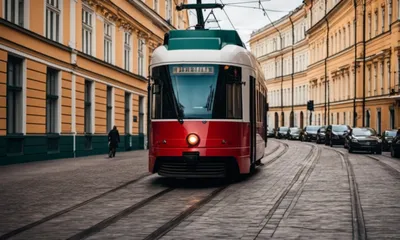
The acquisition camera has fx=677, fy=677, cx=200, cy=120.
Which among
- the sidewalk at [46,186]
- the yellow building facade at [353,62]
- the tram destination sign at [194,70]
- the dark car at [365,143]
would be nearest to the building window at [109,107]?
the sidewalk at [46,186]

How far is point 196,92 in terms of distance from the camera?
47.9 ft

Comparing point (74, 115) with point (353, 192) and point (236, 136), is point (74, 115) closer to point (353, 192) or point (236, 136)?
point (236, 136)

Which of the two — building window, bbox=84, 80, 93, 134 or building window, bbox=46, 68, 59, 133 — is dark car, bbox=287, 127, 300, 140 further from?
building window, bbox=46, 68, 59, 133

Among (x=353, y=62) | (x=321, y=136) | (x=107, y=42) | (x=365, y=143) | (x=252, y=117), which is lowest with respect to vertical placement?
(x=365, y=143)

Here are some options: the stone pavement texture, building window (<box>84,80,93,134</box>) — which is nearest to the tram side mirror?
the stone pavement texture

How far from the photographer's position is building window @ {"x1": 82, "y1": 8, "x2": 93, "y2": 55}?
103ft

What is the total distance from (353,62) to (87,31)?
39937mm

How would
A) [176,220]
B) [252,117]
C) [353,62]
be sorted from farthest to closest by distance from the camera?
1. [353,62]
2. [252,117]
3. [176,220]

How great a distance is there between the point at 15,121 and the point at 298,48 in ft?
256

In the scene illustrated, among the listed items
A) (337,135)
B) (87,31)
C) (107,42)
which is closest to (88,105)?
(87,31)

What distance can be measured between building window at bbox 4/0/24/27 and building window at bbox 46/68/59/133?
10.8 feet

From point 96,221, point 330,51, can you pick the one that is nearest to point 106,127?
point 96,221

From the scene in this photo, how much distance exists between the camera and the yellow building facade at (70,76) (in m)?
23.3

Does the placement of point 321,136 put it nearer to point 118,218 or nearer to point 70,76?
point 70,76
